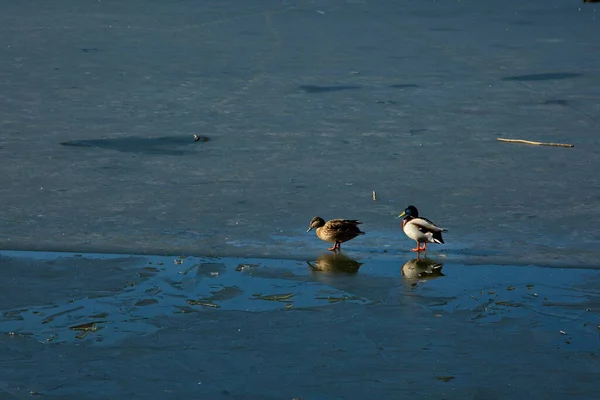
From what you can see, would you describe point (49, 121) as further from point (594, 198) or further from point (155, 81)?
point (594, 198)

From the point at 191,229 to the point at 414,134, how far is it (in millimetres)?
3347

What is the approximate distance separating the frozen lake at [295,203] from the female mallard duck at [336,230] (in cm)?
14

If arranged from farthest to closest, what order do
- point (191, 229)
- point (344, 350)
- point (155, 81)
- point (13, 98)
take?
point (155, 81)
point (13, 98)
point (191, 229)
point (344, 350)

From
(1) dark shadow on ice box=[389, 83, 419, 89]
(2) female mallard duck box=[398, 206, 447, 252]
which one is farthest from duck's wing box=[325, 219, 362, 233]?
(1) dark shadow on ice box=[389, 83, 419, 89]

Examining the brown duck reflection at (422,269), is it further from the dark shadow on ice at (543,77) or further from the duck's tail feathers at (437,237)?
the dark shadow on ice at (543,77)

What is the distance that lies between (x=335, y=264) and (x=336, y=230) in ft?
0.78

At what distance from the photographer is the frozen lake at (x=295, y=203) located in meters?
6.00

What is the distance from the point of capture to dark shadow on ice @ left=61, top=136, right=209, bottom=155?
10117 millimetres

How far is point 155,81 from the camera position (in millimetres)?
12727

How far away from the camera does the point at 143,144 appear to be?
33.8ft

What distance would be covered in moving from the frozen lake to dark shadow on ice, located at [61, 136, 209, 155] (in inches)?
1.3

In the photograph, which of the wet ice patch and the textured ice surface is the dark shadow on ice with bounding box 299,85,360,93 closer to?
the textured ice surface

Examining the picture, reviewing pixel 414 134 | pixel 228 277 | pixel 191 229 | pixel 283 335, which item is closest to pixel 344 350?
pixel 283 335

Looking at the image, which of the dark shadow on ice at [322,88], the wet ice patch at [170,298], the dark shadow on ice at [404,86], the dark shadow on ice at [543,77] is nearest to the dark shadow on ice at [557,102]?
the dark shadow on ice at [543,77]
